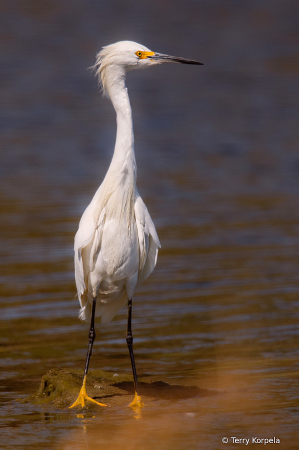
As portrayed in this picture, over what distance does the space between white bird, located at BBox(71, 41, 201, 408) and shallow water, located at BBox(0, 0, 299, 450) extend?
27.0 inches

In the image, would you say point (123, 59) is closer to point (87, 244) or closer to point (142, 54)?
point (142, 54)

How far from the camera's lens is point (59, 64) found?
21.5m

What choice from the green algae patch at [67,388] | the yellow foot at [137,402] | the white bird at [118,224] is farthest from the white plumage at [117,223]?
the yellow foot at [137,402]

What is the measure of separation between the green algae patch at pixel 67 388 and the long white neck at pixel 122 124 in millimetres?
1593

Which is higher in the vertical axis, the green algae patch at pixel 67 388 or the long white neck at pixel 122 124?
the long white neck at pixel 122 124

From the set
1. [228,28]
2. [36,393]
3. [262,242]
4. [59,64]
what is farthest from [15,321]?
[228,28]

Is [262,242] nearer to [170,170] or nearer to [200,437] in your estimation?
[170,170]

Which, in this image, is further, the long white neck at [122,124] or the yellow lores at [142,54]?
the yellow lores at [142,54]

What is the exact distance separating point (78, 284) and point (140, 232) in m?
0.62

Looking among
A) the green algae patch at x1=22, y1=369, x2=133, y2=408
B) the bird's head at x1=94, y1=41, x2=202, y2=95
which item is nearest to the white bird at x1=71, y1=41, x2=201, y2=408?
the bird's head at x1=94, y1=41, x2=202, y2=95

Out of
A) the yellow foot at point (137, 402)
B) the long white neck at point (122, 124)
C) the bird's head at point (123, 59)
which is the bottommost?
the yellow foot at point (137, 402)

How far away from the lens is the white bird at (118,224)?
5.48 m

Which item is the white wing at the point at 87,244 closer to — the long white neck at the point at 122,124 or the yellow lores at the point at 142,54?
the long white neck at the point at 122,124

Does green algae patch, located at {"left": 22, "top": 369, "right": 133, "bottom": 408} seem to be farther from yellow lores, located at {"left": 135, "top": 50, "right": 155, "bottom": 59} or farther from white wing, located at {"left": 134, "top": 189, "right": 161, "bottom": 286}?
yellow lores, located at {"left": 135, "top": 50, "right": 155, "bottom": 59}
